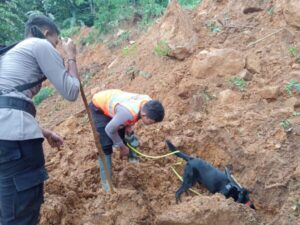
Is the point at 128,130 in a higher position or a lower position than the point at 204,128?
higher

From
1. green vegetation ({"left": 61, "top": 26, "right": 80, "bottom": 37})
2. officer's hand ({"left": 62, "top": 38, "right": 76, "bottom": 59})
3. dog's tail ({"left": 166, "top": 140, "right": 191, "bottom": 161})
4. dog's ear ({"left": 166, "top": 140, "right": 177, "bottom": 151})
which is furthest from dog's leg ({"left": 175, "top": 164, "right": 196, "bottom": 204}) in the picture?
green vegetation ({"left": 61, "top": 26, "right": 80, "bottom": 37})

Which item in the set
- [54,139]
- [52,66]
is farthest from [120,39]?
[52,66]

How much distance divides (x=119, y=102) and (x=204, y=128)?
1449 millimetres

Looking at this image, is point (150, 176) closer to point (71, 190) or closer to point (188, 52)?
point (71, 190)

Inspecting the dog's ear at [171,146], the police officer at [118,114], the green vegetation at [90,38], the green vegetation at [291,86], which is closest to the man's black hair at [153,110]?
the police officer at [118,114]

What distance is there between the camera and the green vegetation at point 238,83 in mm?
4922

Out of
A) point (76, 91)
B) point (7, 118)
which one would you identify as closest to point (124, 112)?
point (76, 91)

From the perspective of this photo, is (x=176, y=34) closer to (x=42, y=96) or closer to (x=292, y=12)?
(x=292, y=12)

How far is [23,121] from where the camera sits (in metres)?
2.38

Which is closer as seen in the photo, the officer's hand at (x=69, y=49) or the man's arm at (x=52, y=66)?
the man's arm at (x=52, y=66)

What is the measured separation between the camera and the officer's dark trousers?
2371 mm

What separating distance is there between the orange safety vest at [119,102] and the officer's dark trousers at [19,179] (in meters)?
1.13

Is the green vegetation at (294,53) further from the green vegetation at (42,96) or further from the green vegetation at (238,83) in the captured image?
the green vegetation at (42,96)

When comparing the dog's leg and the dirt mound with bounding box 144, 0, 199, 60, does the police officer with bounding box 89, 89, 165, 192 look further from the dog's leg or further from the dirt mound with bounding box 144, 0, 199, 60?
the dirt mound with bounding box 144, 0, 199, 60
